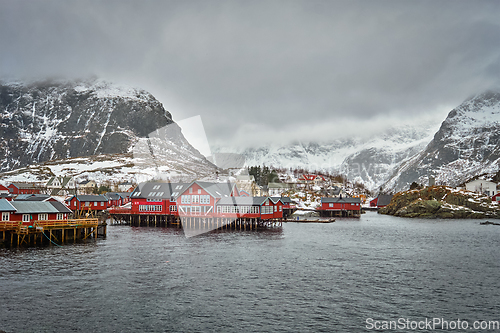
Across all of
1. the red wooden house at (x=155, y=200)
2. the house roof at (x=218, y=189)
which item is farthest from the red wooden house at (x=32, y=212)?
A: the house roof at (x=218, y=189)

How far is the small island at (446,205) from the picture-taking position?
140375 millimetres

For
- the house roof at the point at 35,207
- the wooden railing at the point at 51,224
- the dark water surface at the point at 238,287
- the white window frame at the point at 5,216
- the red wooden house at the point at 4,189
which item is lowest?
the dark water surface at the point at 238,287

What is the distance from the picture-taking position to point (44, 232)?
64.9 meters

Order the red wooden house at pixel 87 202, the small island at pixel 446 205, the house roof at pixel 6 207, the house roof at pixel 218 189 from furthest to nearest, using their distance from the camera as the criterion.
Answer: the small island at pixel 446 205
the red wooden house at pixel 87 202
the house roof at pixel 218 189
the house roof at pixel 6 207

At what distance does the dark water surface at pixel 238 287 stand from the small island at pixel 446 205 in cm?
8623

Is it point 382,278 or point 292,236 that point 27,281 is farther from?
point 292,236

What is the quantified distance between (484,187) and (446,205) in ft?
144

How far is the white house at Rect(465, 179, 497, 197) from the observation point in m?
170

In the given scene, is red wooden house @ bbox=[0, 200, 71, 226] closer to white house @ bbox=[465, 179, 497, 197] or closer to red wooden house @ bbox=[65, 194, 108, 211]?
red wooden house @ bbox=[65, 194, 108, 211]

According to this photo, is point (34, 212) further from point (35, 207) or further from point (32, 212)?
point (35, 207)

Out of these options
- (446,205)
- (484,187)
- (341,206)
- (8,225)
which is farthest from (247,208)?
(484,187)

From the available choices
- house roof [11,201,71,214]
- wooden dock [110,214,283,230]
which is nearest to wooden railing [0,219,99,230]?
house roof [11,201,71,214]

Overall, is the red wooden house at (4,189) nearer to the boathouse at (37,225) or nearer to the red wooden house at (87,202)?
the red wooden house at (87,202)

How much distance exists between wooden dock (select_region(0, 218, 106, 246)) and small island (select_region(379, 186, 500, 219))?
4713 inches
